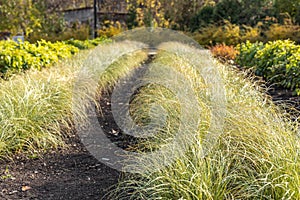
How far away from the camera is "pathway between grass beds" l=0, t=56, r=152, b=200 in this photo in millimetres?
2811

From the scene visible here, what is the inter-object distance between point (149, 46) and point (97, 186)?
9175 millimetres

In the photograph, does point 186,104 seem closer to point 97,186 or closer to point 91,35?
point 97,186

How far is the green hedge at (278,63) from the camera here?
5242mm

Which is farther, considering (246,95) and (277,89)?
(277,89)

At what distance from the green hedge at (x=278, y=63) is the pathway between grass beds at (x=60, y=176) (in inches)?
94.0

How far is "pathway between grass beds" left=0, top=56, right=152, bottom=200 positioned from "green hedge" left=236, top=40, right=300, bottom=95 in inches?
94.0

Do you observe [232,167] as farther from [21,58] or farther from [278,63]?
[21,58]

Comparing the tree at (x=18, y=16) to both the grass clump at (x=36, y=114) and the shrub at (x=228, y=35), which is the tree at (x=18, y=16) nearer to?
the shrub at (x=228, y=35)

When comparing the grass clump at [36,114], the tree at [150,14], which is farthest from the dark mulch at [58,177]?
the tree at [150,14]

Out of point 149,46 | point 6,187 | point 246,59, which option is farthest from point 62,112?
point 149,46

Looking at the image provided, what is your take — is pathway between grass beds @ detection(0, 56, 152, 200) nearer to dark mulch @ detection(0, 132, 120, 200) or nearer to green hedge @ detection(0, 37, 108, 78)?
dark mulch @ detection(0, 132, 120, 200)

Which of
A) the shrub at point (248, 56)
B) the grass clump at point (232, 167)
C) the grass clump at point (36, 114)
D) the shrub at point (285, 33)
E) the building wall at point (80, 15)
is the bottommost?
the building wall at point (80, 15)

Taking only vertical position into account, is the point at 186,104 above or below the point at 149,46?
above

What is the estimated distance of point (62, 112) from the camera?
419 cm
